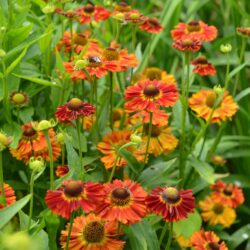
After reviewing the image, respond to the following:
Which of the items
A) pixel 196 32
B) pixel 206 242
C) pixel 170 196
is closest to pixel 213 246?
pixel 206 242

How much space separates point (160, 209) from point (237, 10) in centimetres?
117

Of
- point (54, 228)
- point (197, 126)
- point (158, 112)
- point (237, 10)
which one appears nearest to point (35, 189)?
point (158, 112)

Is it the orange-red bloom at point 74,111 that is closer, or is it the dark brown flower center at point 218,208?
the orange-red bloom at point 74,111

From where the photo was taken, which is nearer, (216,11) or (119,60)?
(119,60)

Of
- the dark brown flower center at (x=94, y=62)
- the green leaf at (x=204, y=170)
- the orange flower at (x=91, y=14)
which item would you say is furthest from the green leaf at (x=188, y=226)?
the orange flower at (x=91, y=14)

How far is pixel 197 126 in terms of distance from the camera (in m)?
1.87

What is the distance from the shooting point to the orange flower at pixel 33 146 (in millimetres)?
1234

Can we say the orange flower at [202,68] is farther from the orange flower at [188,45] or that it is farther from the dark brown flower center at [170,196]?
the dark brown flower center at [170,196]

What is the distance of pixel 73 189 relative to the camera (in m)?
0.87

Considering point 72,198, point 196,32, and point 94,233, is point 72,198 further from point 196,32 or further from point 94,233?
point 196,32

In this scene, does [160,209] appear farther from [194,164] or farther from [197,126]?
[197,126]

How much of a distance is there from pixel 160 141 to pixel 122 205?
1.46 ft

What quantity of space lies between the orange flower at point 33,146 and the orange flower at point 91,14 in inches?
15.5

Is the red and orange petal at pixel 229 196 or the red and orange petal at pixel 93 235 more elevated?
the red and orange petal at pixel 93 235
